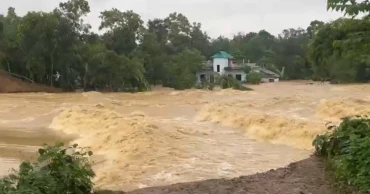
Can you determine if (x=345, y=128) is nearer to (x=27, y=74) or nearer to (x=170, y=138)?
(x=170, y=138)

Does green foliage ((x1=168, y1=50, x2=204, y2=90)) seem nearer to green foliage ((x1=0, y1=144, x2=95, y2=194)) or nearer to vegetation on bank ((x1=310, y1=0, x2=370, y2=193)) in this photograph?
vegetation on bank ((x1=310, y1=0, x2=370, y2=193))

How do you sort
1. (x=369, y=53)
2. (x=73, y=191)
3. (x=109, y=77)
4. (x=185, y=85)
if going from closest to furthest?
(x=369, y=53)
(x=73, y=191)
(x=109, y=77)
(x=185, y=85)

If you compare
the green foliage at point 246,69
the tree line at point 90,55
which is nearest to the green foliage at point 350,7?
the tree line at point 90,55

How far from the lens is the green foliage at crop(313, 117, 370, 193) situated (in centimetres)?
589

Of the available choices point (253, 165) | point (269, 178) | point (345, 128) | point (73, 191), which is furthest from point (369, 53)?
point (253, 165)

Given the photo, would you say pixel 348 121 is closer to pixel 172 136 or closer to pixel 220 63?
pixel 172 136

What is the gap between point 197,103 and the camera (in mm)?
27797

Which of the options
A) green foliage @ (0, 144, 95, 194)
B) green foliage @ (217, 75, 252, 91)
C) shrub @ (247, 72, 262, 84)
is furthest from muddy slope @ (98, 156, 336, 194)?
shrub @ (247, 72, 262, 84)

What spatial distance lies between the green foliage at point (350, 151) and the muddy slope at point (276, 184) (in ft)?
0.74

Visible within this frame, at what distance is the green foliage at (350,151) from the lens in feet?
19.3

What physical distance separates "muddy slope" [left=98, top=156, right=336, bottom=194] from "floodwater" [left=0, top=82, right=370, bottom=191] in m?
2.45

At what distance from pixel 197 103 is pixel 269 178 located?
2051cm

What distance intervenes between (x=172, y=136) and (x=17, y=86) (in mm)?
25038

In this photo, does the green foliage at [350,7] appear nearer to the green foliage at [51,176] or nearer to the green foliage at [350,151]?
the green foliage at [350,151]
